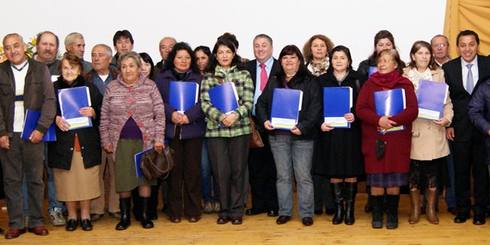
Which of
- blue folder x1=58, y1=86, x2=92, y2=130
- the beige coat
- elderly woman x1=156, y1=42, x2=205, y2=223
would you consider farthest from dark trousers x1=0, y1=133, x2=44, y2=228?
the beige coat

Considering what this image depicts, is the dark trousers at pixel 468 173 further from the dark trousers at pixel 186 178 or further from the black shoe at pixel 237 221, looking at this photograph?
the dark trousers at pixel 186 178

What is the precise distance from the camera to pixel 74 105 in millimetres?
4516

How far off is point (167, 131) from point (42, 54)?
1.23m

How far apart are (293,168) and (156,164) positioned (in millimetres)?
1010

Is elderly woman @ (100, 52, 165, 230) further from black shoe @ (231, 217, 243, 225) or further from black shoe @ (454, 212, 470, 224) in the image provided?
black shoe @ (454, 212, 470, 224)

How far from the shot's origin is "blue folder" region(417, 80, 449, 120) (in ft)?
14.8

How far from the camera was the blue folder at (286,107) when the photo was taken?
15.0 feet

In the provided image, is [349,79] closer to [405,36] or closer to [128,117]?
[128,117]

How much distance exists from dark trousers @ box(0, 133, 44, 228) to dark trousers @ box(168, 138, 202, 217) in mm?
943

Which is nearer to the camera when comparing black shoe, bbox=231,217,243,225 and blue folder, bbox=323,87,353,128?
blue folder, bbox=323,87,353,128

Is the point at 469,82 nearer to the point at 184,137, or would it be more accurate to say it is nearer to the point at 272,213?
the point at 272,213

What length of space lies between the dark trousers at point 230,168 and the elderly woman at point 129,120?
17.1 inches

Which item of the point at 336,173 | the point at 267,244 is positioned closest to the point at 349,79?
the point at 336,173

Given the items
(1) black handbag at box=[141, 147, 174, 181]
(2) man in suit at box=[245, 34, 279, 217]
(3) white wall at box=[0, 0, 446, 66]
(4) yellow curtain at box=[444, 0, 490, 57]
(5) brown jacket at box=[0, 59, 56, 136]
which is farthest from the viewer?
(3) white wall at box=[0, 0, 446, 66]
